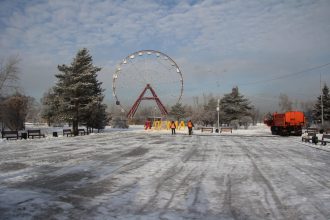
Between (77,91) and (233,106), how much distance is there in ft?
141

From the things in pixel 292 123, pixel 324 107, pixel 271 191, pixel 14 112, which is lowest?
pixel 271 191

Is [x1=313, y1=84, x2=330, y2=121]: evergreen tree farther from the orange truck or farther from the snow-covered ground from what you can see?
the snow-covered ground

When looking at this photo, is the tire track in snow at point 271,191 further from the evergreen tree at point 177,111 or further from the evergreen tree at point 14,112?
the evergreen tree at point 177,111

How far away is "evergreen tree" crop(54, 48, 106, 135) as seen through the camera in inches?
1521

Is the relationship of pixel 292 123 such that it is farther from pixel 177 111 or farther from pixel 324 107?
pixel 177 111

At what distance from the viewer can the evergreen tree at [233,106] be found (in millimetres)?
74500

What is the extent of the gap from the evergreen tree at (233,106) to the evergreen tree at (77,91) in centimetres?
3935

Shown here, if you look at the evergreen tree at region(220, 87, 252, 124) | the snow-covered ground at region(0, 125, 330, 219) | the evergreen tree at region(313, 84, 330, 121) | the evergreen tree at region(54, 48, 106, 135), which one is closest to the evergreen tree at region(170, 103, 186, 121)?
the evergreen tree at region(220, 87, 252, 124)

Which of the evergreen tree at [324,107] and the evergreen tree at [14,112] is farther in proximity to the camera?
the evergreen tree at [324,107]

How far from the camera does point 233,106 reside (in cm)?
7456

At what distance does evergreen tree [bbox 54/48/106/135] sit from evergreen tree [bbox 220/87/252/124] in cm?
3935

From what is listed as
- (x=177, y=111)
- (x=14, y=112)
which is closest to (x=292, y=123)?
(x=14, y=112)

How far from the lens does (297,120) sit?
38.8 m

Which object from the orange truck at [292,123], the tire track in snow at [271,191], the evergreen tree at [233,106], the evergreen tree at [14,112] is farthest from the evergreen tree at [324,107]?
the tire track in snow at [271,191]
